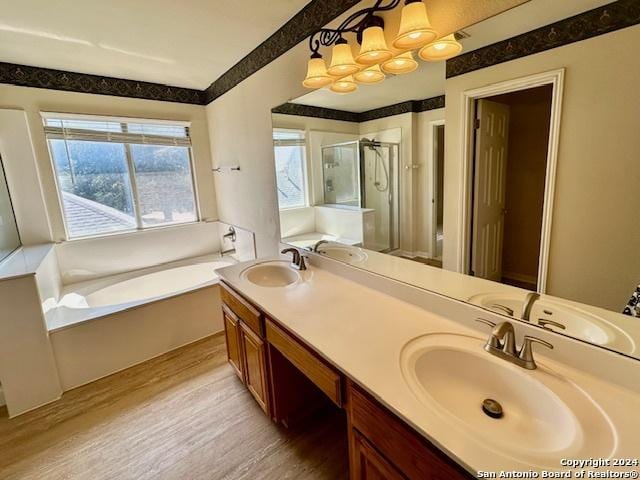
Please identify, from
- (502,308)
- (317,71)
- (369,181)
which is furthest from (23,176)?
(502,308)

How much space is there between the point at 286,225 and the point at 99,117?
7.11ft

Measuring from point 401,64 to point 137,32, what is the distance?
181 cm

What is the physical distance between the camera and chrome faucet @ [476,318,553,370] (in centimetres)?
93

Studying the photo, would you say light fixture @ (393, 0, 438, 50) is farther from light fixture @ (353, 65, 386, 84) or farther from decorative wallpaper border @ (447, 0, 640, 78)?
light fixture @ (353, 65, 386, 84)

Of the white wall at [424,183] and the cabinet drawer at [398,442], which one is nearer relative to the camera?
the cabinet drawer at [398,442]

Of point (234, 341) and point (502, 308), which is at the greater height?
point (502, 308)

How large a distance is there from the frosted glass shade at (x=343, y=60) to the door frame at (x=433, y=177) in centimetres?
55

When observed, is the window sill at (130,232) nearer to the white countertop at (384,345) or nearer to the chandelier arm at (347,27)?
the white countertop at (384,345)

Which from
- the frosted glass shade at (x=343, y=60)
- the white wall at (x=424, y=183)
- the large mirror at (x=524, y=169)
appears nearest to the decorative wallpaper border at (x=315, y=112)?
the large mirror at (x=524, y=169)

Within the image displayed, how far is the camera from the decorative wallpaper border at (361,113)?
52.3 inches

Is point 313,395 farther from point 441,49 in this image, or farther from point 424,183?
point 441,49

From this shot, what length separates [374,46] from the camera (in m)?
1.35

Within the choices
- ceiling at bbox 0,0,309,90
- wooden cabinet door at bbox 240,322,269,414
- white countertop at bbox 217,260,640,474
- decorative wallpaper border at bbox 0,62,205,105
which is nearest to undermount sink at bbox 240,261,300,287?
white countertop at bbox 217,260,640,474

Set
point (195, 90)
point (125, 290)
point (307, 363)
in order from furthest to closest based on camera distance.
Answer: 1. point (195, 90)
2. point (125, 290)
3. point (307, 363)
